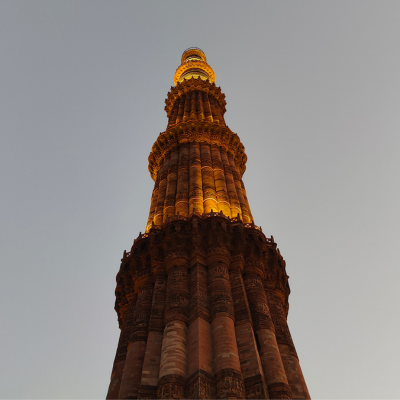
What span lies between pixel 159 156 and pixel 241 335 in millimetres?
14378

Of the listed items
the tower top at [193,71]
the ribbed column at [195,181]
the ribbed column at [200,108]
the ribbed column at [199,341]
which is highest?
the tower top at [193,71]

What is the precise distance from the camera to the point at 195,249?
16000 millimetres

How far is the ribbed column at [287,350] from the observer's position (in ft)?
42.3

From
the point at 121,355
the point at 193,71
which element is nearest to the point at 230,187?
the point at 121,355

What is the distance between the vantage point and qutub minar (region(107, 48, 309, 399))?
11.5m

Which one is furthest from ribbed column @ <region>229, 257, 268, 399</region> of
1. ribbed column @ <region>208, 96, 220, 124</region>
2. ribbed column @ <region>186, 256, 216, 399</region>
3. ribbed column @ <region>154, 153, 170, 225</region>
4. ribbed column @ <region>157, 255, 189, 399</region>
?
ribbed column @ <region>208, 96, 220, 124</region>

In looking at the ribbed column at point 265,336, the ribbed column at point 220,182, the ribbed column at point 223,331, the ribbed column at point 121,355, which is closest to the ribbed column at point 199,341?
the ribbed column at point 223,331

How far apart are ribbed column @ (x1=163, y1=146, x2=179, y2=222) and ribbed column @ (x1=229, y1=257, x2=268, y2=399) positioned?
15.1 feet

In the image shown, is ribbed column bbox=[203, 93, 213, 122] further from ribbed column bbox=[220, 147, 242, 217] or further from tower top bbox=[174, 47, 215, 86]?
tower top bbox=[174, 47, 215, 86]

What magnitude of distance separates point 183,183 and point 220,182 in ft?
5.58

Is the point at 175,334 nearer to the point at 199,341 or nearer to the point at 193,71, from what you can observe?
the point at 199,341

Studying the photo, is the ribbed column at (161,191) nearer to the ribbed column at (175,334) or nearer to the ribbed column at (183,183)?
the ribbed column at (183,183)

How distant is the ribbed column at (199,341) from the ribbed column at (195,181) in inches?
150

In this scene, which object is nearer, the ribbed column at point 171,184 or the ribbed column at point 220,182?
the ribbed column at point 220,182
